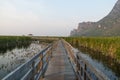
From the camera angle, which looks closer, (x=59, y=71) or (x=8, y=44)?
(x=59, y=71)

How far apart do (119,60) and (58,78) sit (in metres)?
20.7

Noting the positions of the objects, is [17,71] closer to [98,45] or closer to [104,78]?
[104,78]

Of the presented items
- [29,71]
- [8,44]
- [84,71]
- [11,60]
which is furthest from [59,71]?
[8,44]

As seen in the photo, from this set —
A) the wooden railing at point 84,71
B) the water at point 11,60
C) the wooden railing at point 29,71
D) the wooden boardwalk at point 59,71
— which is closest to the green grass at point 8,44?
the water at point 11,60

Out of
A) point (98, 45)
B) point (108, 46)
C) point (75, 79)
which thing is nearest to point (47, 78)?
point (75, 79)

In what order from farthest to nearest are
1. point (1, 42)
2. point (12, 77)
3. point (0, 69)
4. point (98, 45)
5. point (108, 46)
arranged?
point (1, 42), point (98, 45), point (108, 46), point (0, 69), point (12, 77)

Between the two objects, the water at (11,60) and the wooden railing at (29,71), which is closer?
the wooden railing at (29,71)

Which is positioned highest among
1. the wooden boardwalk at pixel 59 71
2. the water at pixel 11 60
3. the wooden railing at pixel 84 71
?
the wooden railing at pixel 84 71

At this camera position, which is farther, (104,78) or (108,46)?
(108,46)

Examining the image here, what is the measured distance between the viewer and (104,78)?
179 inches

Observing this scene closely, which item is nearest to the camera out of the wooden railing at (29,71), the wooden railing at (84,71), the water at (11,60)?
the wooden railing at (29,71)

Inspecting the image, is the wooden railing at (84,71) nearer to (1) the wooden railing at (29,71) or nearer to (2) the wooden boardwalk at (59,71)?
(2) the wooden boardwalk at (59,71)

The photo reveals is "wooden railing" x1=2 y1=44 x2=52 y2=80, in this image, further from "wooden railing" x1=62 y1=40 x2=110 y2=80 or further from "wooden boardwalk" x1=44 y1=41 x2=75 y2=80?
"wooden railing" x1=62 y1=40 x2=110 y2=80

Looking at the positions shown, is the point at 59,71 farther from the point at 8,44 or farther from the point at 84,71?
the point at 8,44
